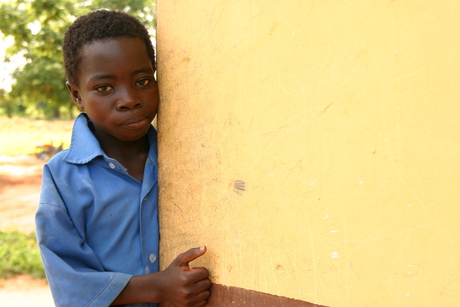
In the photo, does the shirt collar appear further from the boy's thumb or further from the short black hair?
the boy's thumb

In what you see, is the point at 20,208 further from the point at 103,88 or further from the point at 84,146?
the point at 103,88

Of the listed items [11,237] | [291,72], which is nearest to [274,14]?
[291,72]

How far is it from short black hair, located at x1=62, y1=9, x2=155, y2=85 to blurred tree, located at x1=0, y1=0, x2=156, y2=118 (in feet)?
16.7

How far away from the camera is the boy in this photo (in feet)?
4.72

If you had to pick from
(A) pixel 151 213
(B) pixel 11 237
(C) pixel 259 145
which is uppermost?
(C) pixel 259 145

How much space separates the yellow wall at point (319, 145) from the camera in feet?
3.22

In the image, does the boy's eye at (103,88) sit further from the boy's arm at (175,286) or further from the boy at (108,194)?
the boy's arm at (175,286)

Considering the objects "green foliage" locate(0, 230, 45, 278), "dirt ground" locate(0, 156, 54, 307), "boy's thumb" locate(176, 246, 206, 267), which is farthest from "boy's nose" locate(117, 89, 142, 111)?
"green foliage" locate(0, 230, 45, 278)

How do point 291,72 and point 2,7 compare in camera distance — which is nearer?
point 291,72

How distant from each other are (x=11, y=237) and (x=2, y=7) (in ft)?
11.6

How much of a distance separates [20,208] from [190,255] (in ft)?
32.9

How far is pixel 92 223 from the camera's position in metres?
1.53

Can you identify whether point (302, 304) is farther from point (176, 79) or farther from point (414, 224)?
point (176, 79)

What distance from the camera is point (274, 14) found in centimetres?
125
